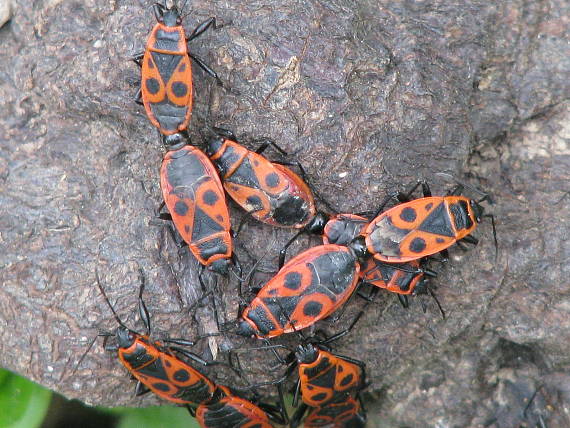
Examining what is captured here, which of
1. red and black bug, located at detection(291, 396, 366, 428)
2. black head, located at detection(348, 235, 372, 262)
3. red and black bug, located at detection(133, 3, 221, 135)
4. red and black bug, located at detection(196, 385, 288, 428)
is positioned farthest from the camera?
red and black bug, located at detection(291, 396, 366, 428)

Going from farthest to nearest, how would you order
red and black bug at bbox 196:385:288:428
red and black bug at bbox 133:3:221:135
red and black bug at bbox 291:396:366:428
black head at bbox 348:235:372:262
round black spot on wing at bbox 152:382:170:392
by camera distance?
red and black bug at bbox 291:396:366:428, red and black bug at bbox 196:385:288:428, round black spot on wing at bbox 152:382:170:392, black head at bbox 348:235:372:262, red and black bug at bbox 133:3:221:135

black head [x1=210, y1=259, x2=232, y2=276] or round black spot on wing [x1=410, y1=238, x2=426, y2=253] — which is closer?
black head [x1=210, y1=259, x2=232, y2=276]

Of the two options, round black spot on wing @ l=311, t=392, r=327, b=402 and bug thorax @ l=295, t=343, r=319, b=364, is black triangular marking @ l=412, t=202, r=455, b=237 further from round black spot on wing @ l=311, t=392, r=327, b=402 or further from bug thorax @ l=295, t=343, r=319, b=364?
round black spot on wing @ l=311, t=392, r=327, b=402

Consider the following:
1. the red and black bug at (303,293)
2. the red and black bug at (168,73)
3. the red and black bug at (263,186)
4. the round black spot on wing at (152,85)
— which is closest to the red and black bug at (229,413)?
the red and black bug at (303,293)

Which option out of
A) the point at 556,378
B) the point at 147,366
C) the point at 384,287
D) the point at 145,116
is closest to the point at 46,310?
the point at 147,366

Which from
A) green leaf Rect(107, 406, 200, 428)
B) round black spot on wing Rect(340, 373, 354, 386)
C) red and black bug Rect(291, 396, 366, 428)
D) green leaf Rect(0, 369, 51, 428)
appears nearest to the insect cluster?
round black spot on wing Rect(340, 373, 354, 386)

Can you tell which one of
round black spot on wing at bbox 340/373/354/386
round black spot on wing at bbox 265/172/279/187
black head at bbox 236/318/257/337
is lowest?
round black spot on wing at bbox 340/373/354/386
